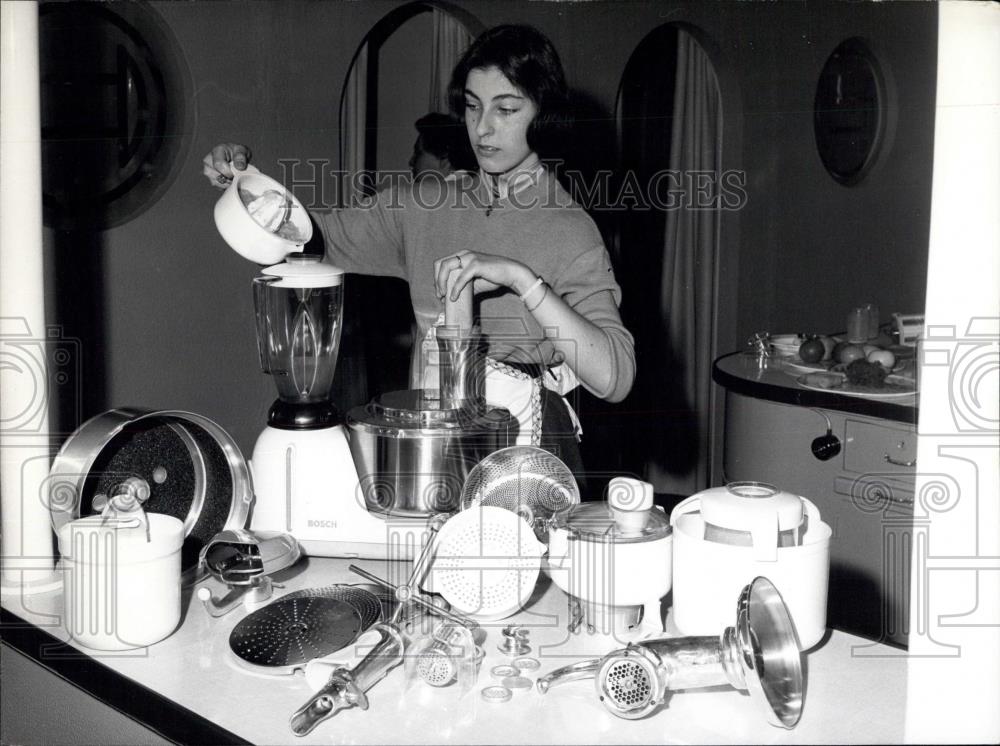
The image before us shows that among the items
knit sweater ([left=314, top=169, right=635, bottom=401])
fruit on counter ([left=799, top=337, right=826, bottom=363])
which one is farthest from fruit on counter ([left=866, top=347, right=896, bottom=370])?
knit sweater ([left=314, top=169, right=635, bottom=401])

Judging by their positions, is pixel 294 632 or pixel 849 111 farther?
pixel 849 111

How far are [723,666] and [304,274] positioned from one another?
0.75 meters

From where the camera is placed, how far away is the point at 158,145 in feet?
6.97

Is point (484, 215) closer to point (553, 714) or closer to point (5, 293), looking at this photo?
point (5, 293)

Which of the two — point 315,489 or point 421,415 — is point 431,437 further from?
point 315,489

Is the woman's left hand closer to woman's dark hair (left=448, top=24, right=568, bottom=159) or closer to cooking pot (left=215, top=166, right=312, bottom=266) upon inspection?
cooking pot (left=215, top=166, right=312, bottom=266)

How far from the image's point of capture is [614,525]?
3.46ft

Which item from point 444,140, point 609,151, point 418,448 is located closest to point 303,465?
point 418,448

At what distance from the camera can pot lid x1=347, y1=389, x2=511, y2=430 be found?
1271mm

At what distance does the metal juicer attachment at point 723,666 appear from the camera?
91 cm

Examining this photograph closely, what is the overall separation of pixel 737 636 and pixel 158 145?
1.69 m

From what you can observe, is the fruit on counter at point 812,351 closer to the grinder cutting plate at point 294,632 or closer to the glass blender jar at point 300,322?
the glass blender jar at point 300,322

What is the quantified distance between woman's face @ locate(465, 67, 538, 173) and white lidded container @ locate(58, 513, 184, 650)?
→ 995 millimetres

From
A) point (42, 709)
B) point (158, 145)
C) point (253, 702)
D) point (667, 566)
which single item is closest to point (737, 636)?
point (667, 566)
